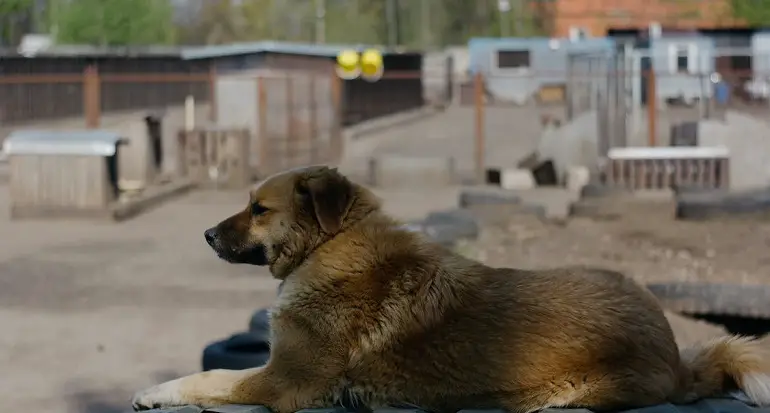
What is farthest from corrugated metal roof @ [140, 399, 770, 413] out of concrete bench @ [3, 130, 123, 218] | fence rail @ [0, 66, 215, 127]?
fence rail @ [0, 66, 215, 127]

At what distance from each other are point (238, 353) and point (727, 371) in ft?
7.64

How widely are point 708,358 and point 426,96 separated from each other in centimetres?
6579

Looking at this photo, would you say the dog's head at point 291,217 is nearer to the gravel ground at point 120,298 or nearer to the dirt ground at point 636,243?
the gravel ground at point 120,298

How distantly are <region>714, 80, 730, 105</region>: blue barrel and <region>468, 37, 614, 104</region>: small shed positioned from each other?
7657 mm

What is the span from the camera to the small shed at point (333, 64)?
3303 cm

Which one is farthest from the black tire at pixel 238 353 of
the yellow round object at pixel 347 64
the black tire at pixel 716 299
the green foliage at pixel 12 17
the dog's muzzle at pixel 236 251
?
the green foliage at pixel 12 17

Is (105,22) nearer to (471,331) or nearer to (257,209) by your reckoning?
(257,209)

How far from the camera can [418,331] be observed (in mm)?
4273

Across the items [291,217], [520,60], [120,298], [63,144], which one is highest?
[520,60]

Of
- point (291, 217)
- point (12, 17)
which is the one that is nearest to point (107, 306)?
point (291, 217)

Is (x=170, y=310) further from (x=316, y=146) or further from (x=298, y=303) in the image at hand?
(x=316, y=146)

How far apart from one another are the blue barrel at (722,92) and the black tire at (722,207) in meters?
47.3

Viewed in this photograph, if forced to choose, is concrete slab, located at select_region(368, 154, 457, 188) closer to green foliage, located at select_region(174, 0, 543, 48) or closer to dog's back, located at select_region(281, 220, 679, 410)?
dog's back, located at select_region(281, 220, 679, 410)

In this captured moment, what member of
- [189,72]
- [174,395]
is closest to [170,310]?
[174,395]
